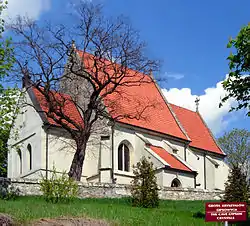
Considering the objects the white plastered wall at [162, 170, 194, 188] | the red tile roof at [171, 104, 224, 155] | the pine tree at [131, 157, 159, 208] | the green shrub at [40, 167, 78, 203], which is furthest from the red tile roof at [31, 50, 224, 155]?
the green shrub at [40, 167, 78, 203]

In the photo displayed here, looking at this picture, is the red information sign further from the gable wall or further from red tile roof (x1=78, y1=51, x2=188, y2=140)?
red tile roof (x1=78, y1=51, x2=188, y2=140)

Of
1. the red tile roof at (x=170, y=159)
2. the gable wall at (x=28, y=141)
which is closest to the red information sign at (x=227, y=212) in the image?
the gable wall at (x=28, y=141)

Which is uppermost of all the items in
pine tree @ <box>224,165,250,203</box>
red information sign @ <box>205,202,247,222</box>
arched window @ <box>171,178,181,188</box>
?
arched window @ <box>171,178,181,188</box>

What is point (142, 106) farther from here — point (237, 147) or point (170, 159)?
point (237, 147)

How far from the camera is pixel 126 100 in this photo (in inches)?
1731

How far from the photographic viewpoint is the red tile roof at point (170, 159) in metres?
41.3

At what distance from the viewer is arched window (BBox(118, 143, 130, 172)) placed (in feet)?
133

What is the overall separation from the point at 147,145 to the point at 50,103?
10634 millimetres

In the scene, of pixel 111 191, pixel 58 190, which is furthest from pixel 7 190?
pixel 111 191

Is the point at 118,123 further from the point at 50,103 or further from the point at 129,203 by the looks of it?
the point at 129,203

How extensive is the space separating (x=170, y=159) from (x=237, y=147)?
23985 millimetres

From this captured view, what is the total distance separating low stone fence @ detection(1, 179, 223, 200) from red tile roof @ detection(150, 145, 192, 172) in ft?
14.2

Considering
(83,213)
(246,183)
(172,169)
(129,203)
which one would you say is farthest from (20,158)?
(83,213)

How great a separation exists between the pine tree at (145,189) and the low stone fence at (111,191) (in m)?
3.94
